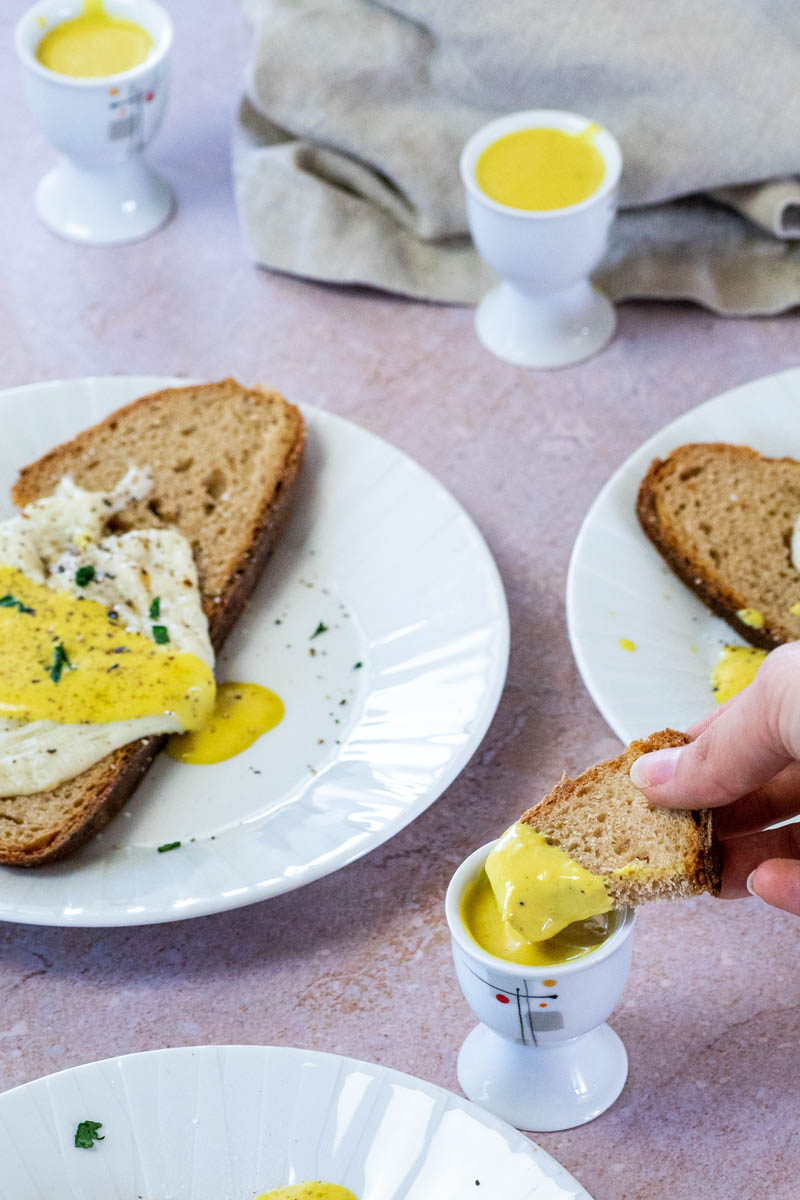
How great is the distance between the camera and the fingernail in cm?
162

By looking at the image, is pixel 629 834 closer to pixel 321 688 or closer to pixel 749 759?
pixel 749 759

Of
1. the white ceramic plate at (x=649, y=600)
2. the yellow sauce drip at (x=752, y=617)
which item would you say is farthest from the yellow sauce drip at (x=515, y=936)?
the yellow sauce drip at (x=752, y=617)

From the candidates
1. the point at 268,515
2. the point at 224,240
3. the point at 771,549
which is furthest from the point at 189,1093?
the point at 224,240

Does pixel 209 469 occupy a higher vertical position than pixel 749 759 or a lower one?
lower

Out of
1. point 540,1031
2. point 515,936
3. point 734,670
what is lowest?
point 734,670

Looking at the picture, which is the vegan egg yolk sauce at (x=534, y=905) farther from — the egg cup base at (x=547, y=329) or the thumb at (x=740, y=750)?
the egg cup base at (x=547, y=329)

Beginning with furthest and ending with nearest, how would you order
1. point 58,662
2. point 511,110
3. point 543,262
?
point 511,110 → point 543,262 → point 58,662

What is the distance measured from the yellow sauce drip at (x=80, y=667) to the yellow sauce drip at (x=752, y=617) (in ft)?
2.94

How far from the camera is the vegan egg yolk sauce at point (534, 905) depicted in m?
1.50

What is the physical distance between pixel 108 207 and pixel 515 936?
7.52 feet

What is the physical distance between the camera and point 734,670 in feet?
7.14

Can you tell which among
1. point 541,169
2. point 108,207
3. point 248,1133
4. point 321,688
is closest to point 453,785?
point 321,688

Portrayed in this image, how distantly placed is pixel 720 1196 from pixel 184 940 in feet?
2.69

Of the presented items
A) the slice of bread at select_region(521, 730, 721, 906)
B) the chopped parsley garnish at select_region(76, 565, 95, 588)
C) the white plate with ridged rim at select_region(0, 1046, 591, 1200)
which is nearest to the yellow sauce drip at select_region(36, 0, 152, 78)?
the chopped parsley garnish at select_region(76, 565, 95, 588)
